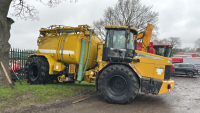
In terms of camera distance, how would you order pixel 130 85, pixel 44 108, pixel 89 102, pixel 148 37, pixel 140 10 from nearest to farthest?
pixel 44 108, pixel 130 85, pixel 89 102, pixel 148 37, pixel 140 10

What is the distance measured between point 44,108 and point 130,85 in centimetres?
292

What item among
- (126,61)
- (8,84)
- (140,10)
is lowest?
(8,84)

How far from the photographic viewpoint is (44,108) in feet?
16.8

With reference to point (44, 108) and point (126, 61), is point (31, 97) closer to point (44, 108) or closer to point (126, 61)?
point (44, 108)

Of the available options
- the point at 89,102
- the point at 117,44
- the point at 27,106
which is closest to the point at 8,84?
the point at 27,106

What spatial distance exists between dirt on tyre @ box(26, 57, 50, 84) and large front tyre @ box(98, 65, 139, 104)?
→ 3.06 meters

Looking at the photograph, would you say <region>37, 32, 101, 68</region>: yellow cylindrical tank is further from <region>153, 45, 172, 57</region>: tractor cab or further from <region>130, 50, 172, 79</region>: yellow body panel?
<region>153, 45, 172, 57</region>: tractor cab

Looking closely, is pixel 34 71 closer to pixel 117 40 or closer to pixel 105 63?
pixel 105 63

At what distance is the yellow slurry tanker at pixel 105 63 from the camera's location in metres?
5.67

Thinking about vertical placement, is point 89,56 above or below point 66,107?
above

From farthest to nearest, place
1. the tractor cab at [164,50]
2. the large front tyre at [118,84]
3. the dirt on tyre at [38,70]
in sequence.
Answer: the tractor cab at [164,50]
the dirt on tyre at [38,70]
the large front tyre at [118,84]

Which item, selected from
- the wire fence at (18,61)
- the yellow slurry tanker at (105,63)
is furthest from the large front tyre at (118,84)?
the wire fence at (18,61)

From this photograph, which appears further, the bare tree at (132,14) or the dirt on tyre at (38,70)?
the bare tree at (132,14)

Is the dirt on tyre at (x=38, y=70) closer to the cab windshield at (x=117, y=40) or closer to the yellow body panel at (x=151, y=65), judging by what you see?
the cab windshield at (x=117, y=40)
